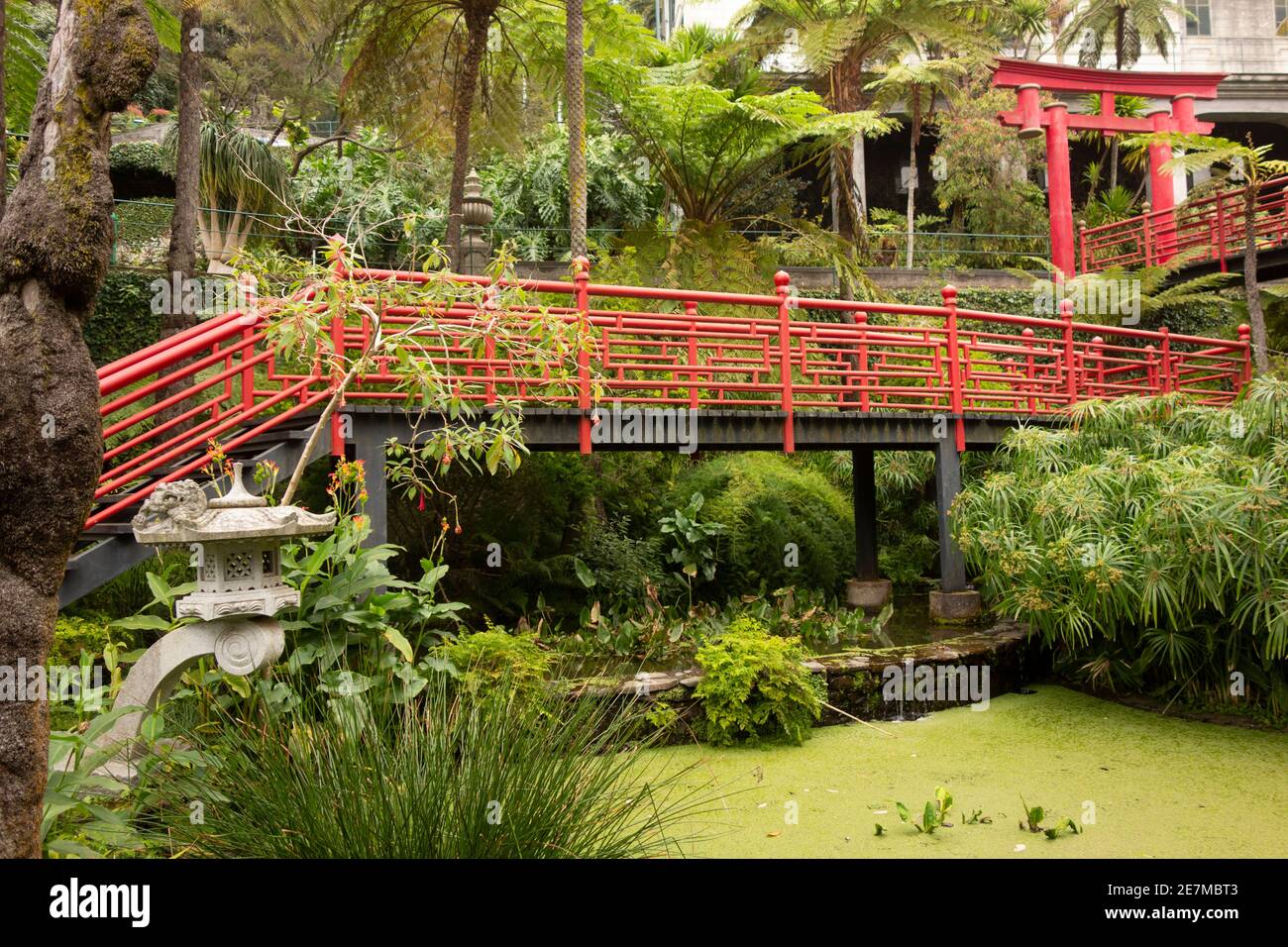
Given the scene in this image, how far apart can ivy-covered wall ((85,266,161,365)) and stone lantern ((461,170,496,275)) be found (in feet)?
13.2

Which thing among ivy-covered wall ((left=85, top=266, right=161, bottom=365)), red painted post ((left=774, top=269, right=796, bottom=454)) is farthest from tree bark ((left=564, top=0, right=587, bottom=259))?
ivy-covered wall ((left=85, top=266, right=161, bottom=365))

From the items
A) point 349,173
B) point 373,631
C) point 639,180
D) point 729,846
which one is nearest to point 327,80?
point 349,173

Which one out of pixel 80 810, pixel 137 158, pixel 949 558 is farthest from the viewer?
pixel 137 158

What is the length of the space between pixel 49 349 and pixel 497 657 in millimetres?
3492

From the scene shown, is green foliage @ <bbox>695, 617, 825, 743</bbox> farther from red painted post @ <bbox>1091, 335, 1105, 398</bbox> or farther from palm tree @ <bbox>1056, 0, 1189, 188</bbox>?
palm tree @ <bbox>1056, 0, 1189, 188</bbox>

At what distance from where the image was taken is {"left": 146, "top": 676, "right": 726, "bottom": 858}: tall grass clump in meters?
2.98

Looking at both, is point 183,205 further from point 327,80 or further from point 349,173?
point 327,80

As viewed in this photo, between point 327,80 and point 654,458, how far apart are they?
1462cm

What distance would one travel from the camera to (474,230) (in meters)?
11.8

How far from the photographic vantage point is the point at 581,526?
10016 mm

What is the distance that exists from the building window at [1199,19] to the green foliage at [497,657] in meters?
24.7

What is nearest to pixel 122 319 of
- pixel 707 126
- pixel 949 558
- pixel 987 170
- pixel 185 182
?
pixel 185 182
